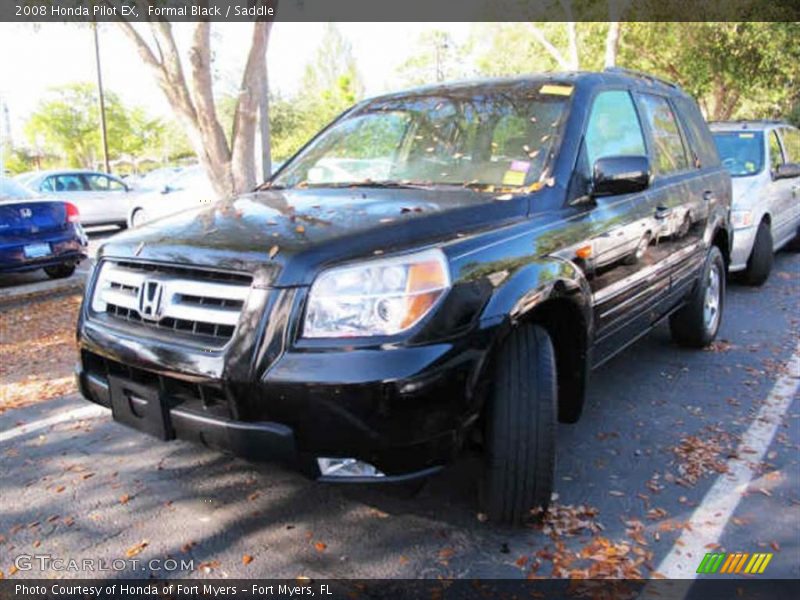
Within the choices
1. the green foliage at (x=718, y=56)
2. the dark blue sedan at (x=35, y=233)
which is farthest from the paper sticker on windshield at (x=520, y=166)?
the green foliage at (x=718, y=56)

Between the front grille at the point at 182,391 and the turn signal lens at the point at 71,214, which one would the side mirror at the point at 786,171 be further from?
the turn signal lens at the point at 71,214

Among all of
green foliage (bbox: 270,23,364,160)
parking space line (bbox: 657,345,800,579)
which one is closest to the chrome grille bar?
parking space line (bbox: 657,345,800,579)

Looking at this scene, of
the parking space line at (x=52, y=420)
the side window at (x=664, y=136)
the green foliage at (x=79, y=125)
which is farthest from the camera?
the green foliage at (x=79, y=125)

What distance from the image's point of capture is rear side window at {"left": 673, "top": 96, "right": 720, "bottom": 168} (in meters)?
5.08

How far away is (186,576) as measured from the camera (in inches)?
106

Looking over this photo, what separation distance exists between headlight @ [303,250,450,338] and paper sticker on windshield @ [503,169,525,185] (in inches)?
43.2

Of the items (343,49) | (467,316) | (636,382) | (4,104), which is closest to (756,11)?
(636,382)

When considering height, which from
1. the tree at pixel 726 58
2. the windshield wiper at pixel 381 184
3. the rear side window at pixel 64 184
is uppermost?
the tree at pixel 726 58

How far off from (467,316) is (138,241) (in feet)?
4.76

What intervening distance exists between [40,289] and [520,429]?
7301 millimetres

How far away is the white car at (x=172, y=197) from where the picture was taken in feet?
43.9

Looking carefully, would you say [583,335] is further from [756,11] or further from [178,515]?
[756,11]

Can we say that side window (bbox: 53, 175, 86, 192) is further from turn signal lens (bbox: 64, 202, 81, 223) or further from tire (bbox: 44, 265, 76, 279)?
turn signal lens (bbox: 64, 202, 81, 223)

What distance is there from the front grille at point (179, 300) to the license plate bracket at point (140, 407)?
236 mm
